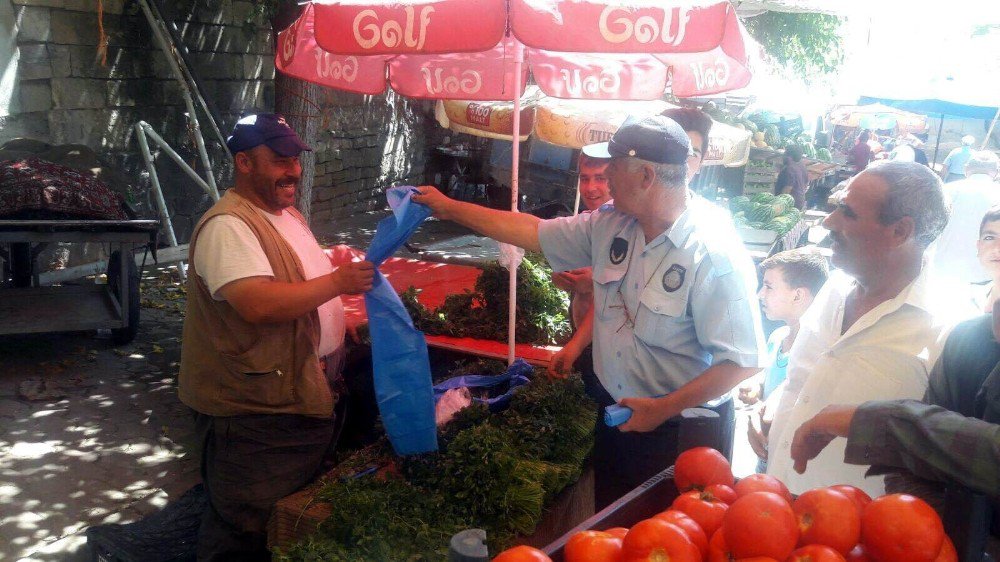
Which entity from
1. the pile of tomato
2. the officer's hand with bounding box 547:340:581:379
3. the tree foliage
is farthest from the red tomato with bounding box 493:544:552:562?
the tree foliage

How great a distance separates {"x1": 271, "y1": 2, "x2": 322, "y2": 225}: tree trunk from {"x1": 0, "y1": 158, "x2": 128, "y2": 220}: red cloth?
1.62 m

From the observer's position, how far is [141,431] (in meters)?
5.65

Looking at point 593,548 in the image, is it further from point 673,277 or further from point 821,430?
point 673,277

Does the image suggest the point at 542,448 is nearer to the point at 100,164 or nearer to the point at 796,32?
the point at 100,164

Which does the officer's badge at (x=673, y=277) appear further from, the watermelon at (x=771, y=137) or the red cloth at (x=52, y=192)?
the watermelon at (x=771, y=137)

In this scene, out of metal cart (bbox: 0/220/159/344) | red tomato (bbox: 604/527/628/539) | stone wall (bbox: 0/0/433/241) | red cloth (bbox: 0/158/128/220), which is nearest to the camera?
red tomato (bbox: 604/527/628/539)

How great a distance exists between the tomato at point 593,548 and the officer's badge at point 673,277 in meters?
1.30

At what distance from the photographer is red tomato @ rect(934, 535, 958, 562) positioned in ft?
5.18

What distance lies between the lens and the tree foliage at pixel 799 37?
56.3ft

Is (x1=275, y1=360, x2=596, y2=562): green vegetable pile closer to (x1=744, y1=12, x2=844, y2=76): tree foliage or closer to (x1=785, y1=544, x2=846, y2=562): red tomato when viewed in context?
(x1=785, y1=544, x2=846, y2=562): red tomato

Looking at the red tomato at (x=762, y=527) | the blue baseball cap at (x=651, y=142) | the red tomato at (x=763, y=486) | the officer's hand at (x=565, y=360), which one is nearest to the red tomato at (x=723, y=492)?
the red tomato at (x=763, y=486)

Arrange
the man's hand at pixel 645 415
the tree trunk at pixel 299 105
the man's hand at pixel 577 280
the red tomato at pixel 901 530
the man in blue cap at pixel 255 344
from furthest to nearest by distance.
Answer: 1. the tree trunk at pixel 299 105
2. the man's hand at pixel 577 280
3. the man in blue cap at pixel 255 344
4. the man's hand at pixel 645 415
5. the red tomato at pixel 901 530

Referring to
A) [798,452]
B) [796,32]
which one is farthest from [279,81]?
[796,32]

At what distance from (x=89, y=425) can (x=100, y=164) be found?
11.0ft
